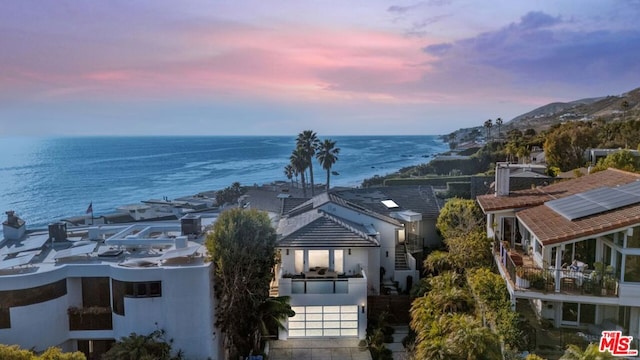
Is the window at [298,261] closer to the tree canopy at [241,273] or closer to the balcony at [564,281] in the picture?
the tree canopy at [241,273]

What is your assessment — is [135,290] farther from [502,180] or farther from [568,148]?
[568,148]

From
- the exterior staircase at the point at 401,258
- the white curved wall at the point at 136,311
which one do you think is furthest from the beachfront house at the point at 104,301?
the exterior staircase at the point at 401,258

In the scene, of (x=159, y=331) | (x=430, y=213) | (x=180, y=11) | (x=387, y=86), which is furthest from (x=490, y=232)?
(x=387, y=86)

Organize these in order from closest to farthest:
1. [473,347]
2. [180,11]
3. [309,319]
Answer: [473,347] → [309,319] → [180,11]

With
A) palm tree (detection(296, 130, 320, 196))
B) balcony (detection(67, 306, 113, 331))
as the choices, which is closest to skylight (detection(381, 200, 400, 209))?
balcony (detection(67, 306, 113, 331))

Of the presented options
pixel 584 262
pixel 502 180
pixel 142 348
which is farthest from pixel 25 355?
pixel 502 180

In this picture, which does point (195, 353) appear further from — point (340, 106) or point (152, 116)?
point (152, 116)
